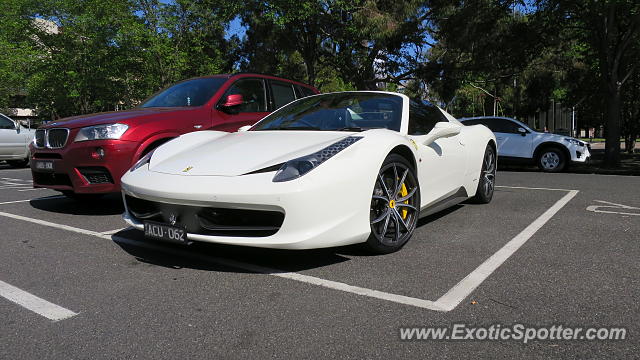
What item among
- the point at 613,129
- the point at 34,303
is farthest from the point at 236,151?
the point at 613,129

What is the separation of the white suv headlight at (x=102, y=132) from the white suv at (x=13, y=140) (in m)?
9.52

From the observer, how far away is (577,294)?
285 centimetres

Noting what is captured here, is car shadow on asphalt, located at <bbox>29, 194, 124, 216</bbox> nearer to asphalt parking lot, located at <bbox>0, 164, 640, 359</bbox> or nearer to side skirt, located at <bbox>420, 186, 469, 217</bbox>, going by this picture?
asphalt parking lot, located at <bbox>0, 164, 640, 359</bbox>

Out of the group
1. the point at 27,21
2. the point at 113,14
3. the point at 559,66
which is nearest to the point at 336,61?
the point at 559,66

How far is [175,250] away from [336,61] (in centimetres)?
1745

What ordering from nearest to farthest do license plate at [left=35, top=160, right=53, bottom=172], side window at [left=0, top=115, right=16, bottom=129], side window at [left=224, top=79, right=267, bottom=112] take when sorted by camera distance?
license plate at [left=35, top=160, right=53, bottom=172] → side window at [left=224, top=79, right=267, bottom=112] → side window at [left=0, top=115, right=16, bottom=129]

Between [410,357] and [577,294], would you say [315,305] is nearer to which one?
[410,357]

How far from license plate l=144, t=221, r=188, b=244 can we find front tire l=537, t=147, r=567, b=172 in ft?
36.7

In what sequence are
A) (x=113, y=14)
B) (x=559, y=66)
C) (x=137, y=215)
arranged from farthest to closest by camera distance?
(x=113, y=14)
(x=559, y=66)
(x=137, y=215)

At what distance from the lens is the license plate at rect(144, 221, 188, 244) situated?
319 centimetres

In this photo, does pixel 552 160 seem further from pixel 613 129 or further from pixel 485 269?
pixel 485 269

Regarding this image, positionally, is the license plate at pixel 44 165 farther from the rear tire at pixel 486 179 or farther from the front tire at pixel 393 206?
the rear tire at pixel 486 179

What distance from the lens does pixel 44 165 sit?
5.39 m

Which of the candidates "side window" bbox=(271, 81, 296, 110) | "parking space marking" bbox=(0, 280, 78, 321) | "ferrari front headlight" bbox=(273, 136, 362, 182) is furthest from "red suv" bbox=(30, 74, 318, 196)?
"ferrari front headlight" bbox=(273, 136, 362, 182)
